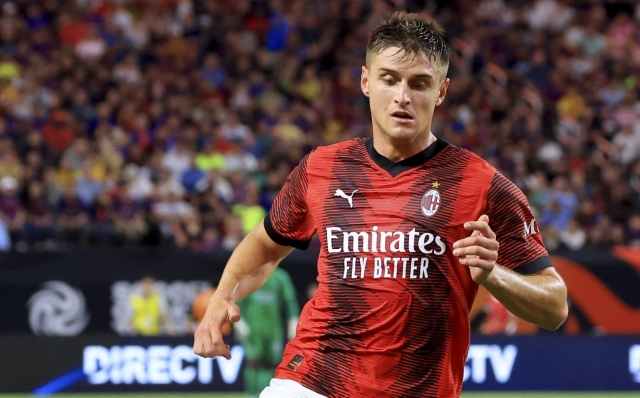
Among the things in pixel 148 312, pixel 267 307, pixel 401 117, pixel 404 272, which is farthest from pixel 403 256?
pixel 148 312

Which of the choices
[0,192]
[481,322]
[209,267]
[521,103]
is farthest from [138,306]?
[521,103]

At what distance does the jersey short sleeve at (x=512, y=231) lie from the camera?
410 cm

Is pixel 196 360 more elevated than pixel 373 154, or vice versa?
pixel 373 154

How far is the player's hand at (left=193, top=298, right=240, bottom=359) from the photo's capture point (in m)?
4.10

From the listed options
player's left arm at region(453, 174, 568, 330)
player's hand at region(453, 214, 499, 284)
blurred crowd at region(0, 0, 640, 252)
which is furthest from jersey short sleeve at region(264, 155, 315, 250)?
blurred crowd at region(0, 0, 640, 252)

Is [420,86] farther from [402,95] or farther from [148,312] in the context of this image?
[148,312]

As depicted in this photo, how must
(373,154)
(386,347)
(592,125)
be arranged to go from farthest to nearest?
(592,125) → (373,154) → (386,347)

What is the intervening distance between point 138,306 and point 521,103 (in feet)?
25.1

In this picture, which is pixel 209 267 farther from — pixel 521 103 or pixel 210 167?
pixel 521 103

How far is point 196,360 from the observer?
12297mm

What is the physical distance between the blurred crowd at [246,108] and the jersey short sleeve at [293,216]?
26.8 ft

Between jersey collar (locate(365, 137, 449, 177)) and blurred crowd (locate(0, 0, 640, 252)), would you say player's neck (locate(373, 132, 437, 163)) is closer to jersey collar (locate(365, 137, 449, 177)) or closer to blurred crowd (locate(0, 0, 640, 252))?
jersey collar (locate(365, 137, 449, 177))

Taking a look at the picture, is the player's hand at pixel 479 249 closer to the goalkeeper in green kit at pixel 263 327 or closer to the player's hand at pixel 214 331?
the player's hand at pixel 214 331

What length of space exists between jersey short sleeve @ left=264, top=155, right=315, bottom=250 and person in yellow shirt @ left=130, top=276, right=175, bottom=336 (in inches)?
334
